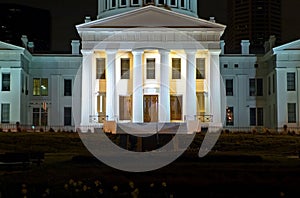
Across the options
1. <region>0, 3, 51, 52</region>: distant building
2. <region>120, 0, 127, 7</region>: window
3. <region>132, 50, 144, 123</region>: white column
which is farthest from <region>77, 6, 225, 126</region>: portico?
<region>0, 3, 51, 52</region>: distant building

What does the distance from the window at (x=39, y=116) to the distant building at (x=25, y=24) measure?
103m

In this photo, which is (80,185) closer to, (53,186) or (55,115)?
(53,186)

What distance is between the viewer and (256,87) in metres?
71.6

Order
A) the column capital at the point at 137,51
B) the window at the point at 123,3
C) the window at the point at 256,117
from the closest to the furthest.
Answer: the column capital at the point at 137,51 < the window at the point at 256,117 < the window at the point at 123,3

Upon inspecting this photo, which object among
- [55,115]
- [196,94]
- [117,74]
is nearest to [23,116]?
[55,115]

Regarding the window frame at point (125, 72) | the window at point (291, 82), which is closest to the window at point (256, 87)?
the window at point (291, 82)

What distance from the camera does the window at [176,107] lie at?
63062 millimetres

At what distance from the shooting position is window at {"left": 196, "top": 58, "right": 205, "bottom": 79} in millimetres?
64188

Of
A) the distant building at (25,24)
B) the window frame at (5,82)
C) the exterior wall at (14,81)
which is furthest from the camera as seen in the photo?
the distant building at (25,24)

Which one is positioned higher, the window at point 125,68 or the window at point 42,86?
the window at point 125,68

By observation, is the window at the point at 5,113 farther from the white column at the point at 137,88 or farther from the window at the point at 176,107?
the window at the point at 176,107

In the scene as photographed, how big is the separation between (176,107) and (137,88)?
189 inches

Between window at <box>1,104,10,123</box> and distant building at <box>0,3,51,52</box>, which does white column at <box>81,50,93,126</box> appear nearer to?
window at <box>1,104,10,123</box>

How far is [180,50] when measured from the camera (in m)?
62.1
